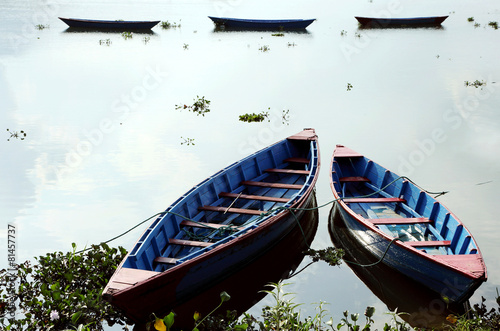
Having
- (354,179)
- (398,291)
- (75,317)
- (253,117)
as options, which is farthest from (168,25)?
(75,317)

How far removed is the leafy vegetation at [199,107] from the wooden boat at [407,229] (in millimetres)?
6639

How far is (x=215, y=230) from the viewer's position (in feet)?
30.6

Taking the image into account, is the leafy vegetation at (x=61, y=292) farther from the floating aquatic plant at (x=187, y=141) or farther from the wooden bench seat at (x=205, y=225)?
the floating aquatic plant at (x=187, y=141)

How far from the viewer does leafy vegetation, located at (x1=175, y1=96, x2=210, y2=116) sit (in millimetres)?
17656

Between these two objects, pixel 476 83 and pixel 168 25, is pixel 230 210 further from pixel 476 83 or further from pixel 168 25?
pixel 168 25

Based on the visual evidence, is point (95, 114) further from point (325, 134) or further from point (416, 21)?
point (416, 21)

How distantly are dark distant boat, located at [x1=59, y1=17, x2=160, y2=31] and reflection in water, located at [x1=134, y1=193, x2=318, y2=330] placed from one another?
28527mm

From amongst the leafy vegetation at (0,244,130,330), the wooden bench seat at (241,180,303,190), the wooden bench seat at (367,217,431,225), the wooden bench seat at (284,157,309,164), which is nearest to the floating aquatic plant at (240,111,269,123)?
the wooden bench seat at (284,157,309,164)

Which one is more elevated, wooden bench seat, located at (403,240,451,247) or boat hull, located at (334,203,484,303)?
wooden bench seat, located at (403,240,451,247)

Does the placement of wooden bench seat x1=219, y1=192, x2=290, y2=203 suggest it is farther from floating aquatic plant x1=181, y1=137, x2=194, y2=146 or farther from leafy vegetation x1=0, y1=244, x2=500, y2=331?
floating aquatic plant x1=181, y1=137, x2=194, y2=146

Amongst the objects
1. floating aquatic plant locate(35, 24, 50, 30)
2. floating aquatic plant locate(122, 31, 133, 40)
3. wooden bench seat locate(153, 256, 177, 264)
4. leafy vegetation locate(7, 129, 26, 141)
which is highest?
floating aquatic plant locate(35, 24, 50, 30)

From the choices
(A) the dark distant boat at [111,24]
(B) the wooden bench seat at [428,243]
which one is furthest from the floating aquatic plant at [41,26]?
(B) the wooden bench seat at [428,243]

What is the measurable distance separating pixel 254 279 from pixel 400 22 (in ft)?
114

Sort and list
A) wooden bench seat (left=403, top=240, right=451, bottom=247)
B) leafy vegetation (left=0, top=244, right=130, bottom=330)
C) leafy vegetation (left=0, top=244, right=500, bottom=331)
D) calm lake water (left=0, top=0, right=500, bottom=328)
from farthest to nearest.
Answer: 1. calm lake water (left=0, top=0, right=500, bottom=328)
2. wooden bench seat (left=403, top=240, right=451, bottom=247)
3. leafy vegetation (left=0, top=244, right=130, bottom=330)
4. leafy vegetation (left=0, top=244, right=500, bottom=331)
